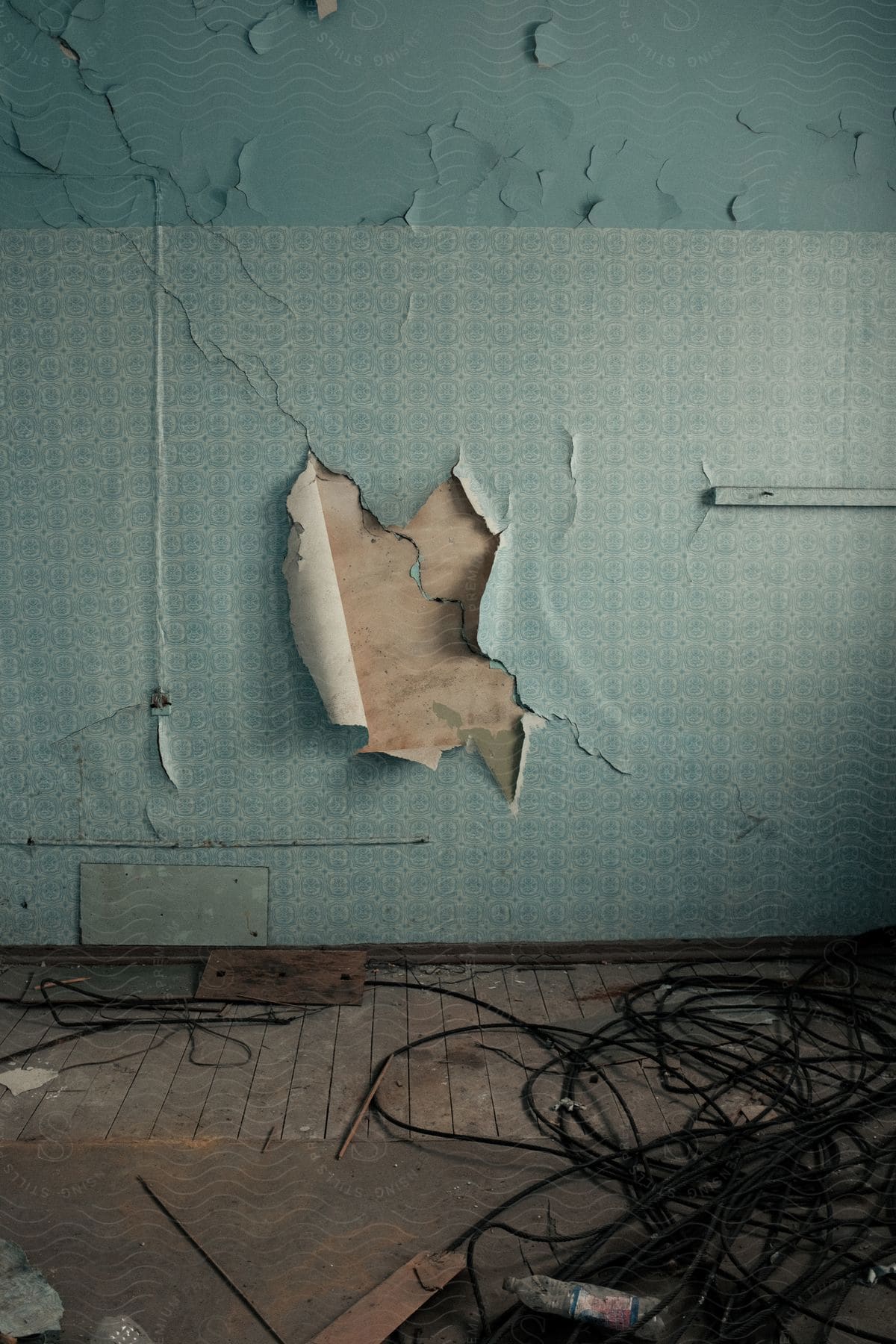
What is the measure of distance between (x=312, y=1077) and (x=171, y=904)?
768 mm

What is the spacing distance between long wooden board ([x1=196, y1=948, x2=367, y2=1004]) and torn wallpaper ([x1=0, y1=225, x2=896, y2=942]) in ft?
0.31

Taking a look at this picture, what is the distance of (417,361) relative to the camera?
9.60ft

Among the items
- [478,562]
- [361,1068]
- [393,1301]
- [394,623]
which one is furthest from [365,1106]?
[478,562]

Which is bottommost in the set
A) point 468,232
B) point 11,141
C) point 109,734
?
point 109,734

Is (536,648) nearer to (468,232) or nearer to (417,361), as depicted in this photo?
(417,361)

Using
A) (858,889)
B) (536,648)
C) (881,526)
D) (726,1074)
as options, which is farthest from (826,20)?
(726,1074)

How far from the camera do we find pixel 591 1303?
1.75 metres

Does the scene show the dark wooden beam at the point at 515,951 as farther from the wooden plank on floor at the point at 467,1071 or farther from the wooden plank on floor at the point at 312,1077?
the wooden plank on floor at the point at 312,1077

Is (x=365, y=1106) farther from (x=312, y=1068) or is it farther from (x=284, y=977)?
(x=284, y=977)

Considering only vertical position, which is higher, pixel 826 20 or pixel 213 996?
pixel 826 20

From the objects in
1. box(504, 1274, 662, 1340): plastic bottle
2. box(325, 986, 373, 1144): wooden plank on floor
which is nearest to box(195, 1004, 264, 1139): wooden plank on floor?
box(325, 986, 373, 1144): wooden plank on floor

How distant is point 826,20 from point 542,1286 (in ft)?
9.78

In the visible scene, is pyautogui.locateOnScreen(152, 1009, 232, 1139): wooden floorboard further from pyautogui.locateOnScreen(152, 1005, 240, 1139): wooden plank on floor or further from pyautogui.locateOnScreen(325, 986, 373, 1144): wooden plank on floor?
pyautogui.locateOnScreen(325, 986, 373, 1144): wooden plank on floor

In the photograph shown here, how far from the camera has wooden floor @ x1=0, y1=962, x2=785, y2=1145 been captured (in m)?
2.35
